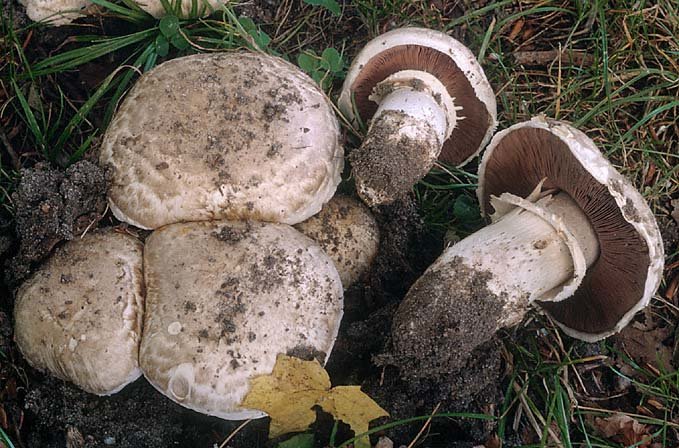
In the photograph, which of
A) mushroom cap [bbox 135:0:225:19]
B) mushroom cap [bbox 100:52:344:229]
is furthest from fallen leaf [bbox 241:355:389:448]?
mushroom cap [bbox 135:0:225:19]

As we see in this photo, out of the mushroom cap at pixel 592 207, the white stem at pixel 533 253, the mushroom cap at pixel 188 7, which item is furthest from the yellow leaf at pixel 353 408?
the mushroom cap at pixel 188 7

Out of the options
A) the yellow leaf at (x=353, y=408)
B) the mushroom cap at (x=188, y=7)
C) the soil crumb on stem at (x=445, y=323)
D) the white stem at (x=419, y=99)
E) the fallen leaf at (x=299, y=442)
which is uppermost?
the mushroom cap at (x=188, y=7)

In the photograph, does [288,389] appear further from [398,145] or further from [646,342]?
[646,342]

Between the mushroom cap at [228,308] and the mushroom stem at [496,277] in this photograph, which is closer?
the mushroom cap at [228,308]

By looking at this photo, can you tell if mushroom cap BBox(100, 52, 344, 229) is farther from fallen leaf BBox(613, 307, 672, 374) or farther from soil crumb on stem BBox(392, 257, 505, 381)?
fallen leaf BBox(613, 307, 672, 374)

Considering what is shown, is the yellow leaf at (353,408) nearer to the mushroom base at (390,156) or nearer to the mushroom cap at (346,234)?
the mushroom cap at (346,234)

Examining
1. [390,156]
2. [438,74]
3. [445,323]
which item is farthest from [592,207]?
[438,74]

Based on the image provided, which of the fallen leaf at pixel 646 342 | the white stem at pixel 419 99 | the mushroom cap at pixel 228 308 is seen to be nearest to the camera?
the mushroom cap at pixel 228 308
